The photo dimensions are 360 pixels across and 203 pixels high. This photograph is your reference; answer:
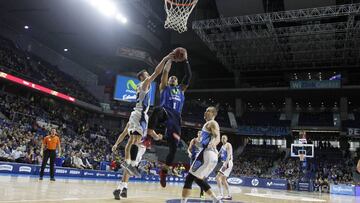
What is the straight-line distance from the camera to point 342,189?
29047 millimetres

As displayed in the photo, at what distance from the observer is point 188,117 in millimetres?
46625

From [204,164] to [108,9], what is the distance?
2371cm

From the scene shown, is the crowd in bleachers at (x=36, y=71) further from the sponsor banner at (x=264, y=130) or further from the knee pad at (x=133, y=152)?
the knee pad at (x=133, y=152)

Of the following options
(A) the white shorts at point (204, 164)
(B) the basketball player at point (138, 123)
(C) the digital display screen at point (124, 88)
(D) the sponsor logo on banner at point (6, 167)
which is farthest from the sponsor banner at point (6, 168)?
(C) the digital display screen at point (124, 88)

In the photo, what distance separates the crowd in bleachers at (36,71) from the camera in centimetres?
2853

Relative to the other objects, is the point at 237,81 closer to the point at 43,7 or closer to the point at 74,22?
the point at 74,22

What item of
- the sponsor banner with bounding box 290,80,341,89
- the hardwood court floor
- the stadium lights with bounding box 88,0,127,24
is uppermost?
the stadium lights with bounding box 88,0,127,24

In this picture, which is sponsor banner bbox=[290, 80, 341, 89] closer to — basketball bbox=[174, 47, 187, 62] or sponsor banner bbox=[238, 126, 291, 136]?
sponsor banner bbox=[238, 126, 291, 136]

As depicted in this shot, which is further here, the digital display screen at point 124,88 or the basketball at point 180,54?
the digital display screen at point 124,88

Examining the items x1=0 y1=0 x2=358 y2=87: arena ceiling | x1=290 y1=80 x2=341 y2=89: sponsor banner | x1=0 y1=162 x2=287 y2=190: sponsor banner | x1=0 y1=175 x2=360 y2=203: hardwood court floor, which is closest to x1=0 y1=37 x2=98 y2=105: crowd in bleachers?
x1=0 y1=0 x2=358 y2=87: arena ceiling

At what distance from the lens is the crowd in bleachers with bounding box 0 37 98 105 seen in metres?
28.5

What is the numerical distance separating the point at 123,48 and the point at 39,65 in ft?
27.8

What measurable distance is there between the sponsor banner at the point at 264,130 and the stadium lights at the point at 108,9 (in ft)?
74.4

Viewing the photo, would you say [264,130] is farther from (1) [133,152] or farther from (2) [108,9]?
(1) [133,152]
